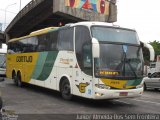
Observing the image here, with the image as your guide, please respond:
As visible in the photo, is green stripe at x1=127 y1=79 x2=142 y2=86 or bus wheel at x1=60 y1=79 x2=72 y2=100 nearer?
green stripe at x1=127 y1=79 x2=142 y2=86

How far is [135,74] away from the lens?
14.4m

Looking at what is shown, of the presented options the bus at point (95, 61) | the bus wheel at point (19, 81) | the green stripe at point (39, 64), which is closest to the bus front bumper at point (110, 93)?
the bus at point (95, 61)

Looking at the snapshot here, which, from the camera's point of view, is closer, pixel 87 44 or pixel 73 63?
pixel 87 44

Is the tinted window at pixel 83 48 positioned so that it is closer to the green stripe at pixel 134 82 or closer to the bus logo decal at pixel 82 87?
the bus logo decal at pixel 82 87

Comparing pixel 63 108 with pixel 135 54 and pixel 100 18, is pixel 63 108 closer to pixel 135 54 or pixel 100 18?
pixel 135 54

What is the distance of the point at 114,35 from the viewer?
14.6m

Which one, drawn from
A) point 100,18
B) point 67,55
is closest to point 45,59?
point 67,55

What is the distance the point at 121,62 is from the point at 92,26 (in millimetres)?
1739

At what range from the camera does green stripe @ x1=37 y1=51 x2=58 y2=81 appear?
676 inches

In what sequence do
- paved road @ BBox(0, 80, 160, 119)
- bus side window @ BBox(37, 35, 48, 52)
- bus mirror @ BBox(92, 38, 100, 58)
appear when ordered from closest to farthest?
paved road @ BBox(0, 80, 160, 119)
bus mirror @ BBox(92, 38, 100, 58)
bus side window @ BBox(37, 35, 48, 52)

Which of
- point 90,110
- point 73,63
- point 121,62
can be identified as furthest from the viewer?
point 73,63

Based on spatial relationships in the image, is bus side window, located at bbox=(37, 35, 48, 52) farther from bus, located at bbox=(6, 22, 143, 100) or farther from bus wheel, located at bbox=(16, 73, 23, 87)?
bus wheel, located at bbox=(16, 73, 23, 87)

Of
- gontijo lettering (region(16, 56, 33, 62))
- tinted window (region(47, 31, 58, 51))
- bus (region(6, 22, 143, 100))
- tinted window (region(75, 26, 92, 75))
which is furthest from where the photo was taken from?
gontijo lettering (region(16, 56, 33, 62))

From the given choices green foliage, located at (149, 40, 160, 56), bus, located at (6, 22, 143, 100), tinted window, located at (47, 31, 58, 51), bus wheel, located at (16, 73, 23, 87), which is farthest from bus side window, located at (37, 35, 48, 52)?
green foliage, located at (149, 40, 160, 56)
